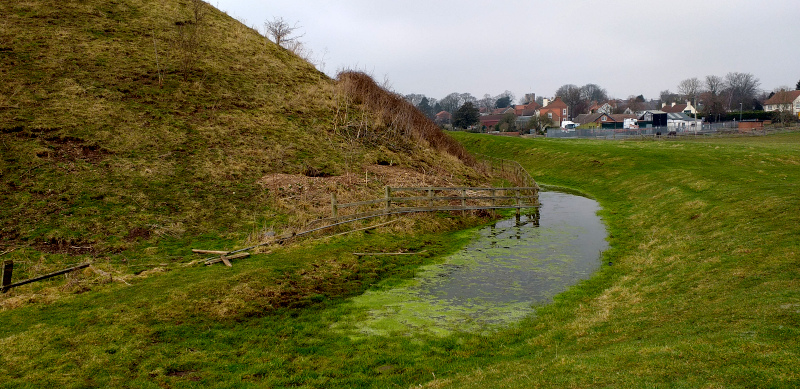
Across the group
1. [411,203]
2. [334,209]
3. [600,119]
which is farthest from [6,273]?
[600,119]

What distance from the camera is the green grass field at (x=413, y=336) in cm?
804

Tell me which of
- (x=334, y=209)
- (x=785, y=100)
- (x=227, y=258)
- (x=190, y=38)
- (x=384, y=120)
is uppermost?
(x=190, y=38)

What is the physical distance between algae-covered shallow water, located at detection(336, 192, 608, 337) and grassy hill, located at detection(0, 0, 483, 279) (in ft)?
21.3

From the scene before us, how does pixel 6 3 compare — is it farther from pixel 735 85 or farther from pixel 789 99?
pixel 735 85

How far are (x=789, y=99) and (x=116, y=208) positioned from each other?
144871mm

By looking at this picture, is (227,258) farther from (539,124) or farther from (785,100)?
(785,100)

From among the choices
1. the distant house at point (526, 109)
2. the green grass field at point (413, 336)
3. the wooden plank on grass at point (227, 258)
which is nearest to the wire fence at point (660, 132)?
the green grass field at point (413, 336)

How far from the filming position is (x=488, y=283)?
15.9m

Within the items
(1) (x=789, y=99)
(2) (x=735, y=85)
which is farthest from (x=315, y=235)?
(2) (x=735, y=85)

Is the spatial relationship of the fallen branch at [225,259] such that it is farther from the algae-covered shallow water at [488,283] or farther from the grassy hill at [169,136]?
the algae-covered shallow water at [488,283]

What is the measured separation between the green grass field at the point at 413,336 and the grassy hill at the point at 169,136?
3782 mm

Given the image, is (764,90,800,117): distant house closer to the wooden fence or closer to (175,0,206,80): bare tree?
the wooden fence

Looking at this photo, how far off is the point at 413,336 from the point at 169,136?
19596 millimetres

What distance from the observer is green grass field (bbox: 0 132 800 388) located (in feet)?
26.4
